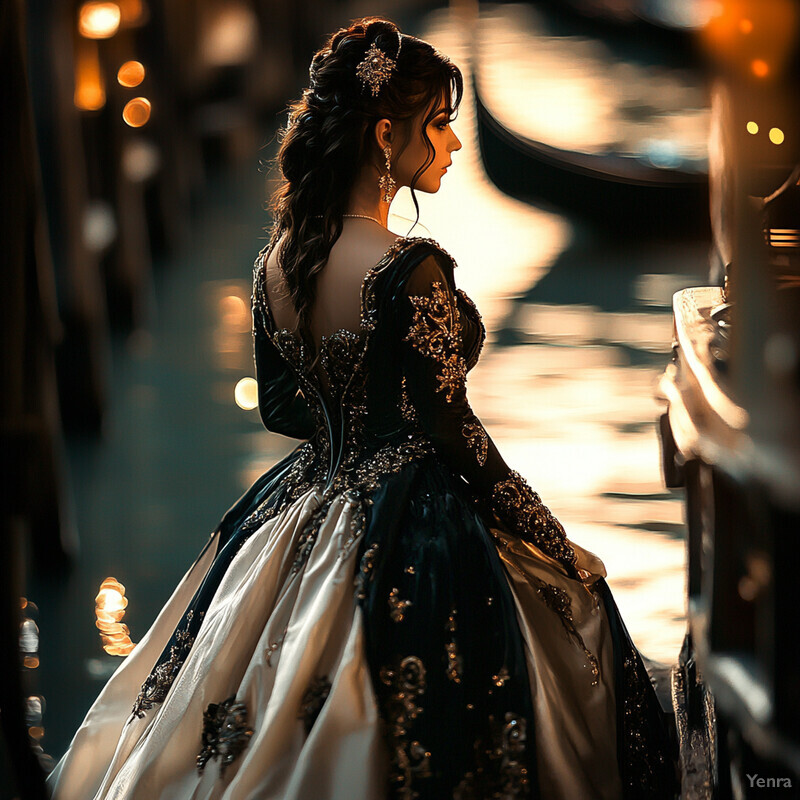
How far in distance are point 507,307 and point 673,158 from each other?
3385mm

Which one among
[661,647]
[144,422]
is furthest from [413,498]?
[144,422]

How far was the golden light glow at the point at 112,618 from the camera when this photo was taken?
233 cm

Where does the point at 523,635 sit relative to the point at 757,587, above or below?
below

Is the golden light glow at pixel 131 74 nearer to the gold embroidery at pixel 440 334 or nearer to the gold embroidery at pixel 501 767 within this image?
the gold embroidery at pixel 440 334

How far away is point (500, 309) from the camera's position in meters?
5.31

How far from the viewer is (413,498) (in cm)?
143

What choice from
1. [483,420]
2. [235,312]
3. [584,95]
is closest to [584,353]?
[483,420]

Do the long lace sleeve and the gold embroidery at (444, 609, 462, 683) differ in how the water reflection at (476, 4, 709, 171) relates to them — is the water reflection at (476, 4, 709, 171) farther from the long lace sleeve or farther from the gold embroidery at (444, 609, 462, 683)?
the gold embroidery at (444, 609, 462, 683)

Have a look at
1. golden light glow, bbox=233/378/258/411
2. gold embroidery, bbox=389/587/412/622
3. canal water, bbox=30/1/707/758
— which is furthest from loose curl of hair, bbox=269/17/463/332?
golden light glow, bbox=233/378/258/411

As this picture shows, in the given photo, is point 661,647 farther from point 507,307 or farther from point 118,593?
point 507,307

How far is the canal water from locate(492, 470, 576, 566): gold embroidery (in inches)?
33.5

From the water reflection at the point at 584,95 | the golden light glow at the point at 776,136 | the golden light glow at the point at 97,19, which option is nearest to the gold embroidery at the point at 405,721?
the golden light glow at the point at 776,136

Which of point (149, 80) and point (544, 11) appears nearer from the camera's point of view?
point (149, 80)

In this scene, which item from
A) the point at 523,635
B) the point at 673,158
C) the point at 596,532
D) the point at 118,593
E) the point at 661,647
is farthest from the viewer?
the point at 673,158
